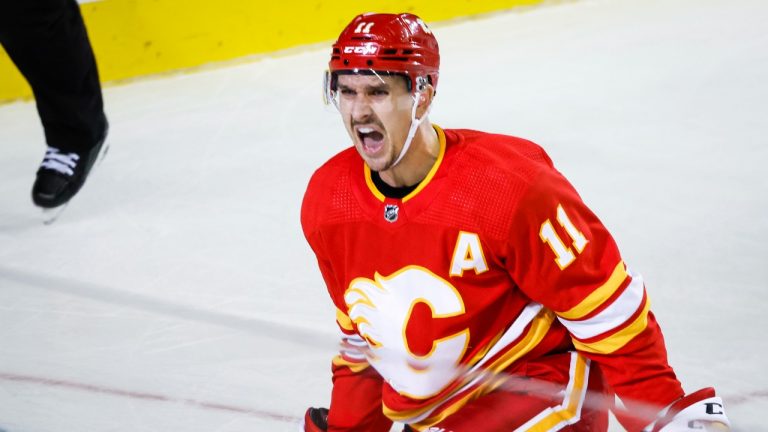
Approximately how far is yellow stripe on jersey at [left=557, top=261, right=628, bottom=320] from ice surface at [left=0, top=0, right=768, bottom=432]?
2.31 feet

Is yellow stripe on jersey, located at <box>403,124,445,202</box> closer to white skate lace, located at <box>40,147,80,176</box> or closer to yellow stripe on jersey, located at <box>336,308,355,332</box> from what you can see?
yellow stripe on jersey, located at <box>336,308,355,332</box>

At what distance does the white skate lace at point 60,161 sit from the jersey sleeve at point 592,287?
1600 millimetres

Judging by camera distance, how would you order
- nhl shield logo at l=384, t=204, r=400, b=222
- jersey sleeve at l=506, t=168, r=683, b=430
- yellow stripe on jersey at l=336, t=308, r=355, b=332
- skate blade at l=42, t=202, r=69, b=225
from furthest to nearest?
skate blade at l=42, t=202, r=69, b=225 → yellow stripe on jersey at l=336, t=308, r=355, b=332 → nhl shield logo at l=384, t=204, r=400, b=222 → jersey sleeve at l=506, t=168, r=683, b=430

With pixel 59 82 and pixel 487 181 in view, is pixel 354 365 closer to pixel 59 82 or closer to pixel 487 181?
pixel 487 181

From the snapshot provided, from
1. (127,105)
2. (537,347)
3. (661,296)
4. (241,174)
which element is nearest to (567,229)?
(537,347)

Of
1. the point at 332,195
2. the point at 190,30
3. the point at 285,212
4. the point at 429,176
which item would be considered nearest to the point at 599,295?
the point at 429,176

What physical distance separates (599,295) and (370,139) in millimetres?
367

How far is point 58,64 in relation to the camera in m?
2.50

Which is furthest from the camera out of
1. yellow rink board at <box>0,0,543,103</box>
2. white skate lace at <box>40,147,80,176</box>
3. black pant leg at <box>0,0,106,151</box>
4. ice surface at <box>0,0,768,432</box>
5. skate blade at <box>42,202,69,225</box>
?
yellow rink board at <box>0,0,543,103</box>

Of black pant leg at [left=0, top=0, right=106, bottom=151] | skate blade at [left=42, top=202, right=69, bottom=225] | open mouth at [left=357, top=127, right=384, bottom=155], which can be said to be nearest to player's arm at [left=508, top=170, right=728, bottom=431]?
open mouth at [left=357, top=127, right=384, bottom=155]

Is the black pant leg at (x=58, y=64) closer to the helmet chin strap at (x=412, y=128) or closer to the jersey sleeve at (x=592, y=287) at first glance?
the helmet chin strap at (x=412, y=128)

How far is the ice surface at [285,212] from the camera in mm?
2264

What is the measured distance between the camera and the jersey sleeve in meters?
1.39

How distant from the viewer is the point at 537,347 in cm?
156
